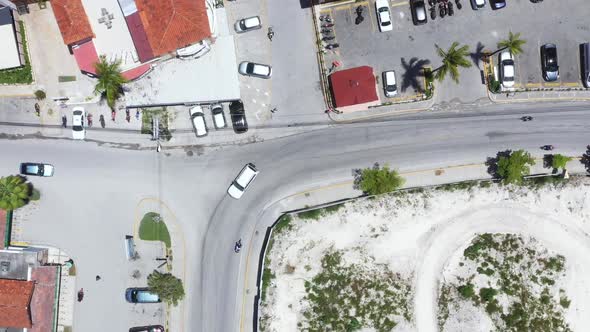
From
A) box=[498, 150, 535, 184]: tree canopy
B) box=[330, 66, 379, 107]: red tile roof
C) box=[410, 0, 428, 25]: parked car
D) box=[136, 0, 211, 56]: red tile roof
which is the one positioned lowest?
box=[498, 150, 535, 184]: tree canopy

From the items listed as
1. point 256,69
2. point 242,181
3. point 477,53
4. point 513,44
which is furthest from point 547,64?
point 242,181

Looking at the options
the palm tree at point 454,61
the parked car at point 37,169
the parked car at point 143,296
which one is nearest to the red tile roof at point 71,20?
the parked car at point 37,169

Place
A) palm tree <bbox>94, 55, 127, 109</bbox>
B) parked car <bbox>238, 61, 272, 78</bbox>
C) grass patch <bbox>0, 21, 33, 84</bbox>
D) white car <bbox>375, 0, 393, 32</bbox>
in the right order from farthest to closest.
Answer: grass patch <bbox>0, 21, 33, 84</bbox> < parked car <bbox>238, 61, 272, 78</bbox> < white car <bbox>375, 0, 393, 32</bbox> < palm tree <bbox>94, 55, 127, 109</bbox>

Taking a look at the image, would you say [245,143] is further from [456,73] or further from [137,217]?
[456,73]

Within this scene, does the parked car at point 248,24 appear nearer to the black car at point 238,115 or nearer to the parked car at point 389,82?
the black car at point 238,115

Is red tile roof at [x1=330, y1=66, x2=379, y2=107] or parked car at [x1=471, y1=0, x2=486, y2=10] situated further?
parked car at [x1=471, y1=0, x2=486, y2=10]

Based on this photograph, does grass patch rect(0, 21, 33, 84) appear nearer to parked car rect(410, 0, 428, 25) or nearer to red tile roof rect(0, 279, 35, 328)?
red tile roof rect(0, 279, 35, 328)

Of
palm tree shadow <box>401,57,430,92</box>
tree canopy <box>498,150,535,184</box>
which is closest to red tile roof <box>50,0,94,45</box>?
palm tree shadow <box>401,57,430,92</box>
